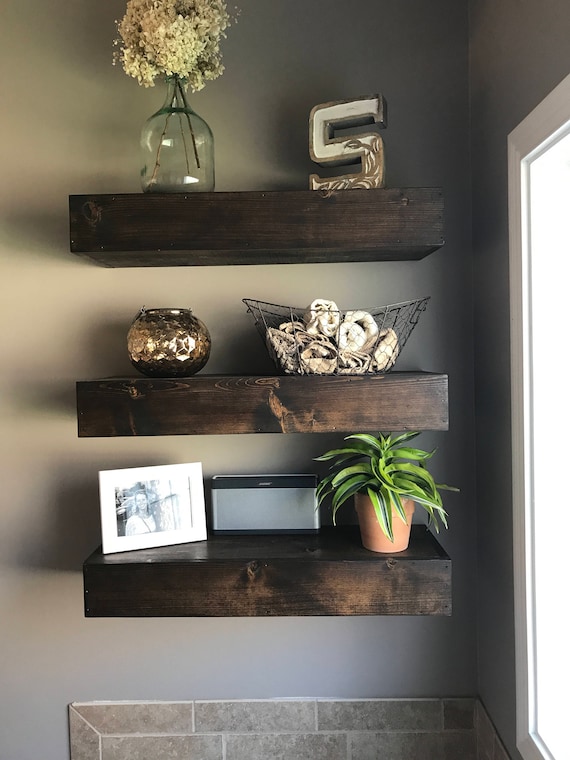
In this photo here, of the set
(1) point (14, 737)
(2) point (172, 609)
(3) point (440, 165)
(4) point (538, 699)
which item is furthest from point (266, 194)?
(1) point (14, 737)

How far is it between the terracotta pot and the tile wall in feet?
1.59

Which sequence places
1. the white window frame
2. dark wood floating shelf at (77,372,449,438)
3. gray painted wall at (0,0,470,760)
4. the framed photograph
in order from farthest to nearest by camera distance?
gray painted wall at (0,0,470,760), the framed photograph, dark wood floating shelf at (77,372,449,438), the white window frame

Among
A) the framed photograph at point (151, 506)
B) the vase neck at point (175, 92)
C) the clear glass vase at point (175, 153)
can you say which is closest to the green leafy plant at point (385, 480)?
the framed photograph at point (151, 506)

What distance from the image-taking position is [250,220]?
1.42m

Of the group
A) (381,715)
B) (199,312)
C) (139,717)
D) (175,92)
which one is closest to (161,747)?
(139,717)

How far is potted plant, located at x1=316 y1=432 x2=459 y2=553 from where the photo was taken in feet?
4.67

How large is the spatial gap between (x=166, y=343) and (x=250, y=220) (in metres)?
0.32

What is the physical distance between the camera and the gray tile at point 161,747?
5.50 ft

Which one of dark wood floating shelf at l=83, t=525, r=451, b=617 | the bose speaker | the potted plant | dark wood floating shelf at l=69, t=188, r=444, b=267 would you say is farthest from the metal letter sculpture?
dark wood floating shelf at l=83, t=525, r=451, b=617

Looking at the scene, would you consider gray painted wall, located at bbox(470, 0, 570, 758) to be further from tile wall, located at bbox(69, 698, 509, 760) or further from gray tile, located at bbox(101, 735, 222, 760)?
gray tile, located at bbox(101, 735, 222, 760)

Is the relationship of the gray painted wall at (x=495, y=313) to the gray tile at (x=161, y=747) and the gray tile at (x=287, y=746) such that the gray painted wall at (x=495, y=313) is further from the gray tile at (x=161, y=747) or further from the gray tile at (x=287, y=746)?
the gray tile at (x=161, y=747)

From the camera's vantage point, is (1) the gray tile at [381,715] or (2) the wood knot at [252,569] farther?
(1) the gray tile at [381,715]

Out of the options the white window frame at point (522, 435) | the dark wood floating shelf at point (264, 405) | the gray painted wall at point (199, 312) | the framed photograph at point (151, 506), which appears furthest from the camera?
the gray painted wall at point (199, 312)

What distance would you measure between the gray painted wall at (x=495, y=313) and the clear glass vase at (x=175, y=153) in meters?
0.64
